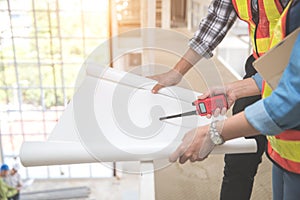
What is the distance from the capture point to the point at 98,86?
1179 mm

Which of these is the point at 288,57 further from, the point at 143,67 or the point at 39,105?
the point at 39,105

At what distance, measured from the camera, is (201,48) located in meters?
1.22

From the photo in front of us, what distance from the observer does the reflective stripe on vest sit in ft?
2.59

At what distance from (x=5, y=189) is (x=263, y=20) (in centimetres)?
385

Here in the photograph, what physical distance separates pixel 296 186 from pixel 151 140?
0.34 meters

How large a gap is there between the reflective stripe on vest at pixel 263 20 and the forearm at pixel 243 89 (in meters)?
0.17

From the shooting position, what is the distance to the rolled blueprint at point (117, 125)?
2.72 feet

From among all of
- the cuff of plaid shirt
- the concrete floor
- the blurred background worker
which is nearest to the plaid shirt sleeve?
the cuff of plaid shirt

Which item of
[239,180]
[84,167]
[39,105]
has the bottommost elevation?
[84,167]

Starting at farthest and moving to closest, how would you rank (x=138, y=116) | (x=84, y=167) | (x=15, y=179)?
(x=84, y=167) → (x=15, y=179) → (x=138, y=116)

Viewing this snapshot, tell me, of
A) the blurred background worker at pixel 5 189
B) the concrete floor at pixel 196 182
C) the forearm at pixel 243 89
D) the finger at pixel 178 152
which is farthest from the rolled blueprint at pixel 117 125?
the blurred background worker at pixel 5 189

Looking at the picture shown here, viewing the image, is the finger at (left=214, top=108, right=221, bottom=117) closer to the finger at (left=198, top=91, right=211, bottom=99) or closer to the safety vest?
the finger at (left=198, top=91, right=211, bottom=99)

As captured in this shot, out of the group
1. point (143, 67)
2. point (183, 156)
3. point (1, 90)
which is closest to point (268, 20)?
point (183, 156)

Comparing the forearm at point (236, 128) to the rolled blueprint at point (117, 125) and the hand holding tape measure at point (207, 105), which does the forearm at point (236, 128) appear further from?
the hand holding tape measure at point (207, 105)
